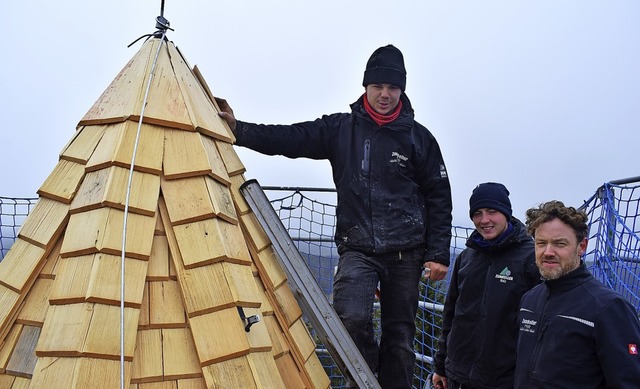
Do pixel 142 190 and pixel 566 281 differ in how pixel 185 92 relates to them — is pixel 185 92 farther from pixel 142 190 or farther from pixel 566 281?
pixel 566 281

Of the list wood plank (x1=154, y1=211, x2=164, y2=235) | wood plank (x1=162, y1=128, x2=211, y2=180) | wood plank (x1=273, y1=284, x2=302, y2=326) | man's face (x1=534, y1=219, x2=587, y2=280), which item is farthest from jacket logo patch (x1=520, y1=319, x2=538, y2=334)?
wood plank (x1=154, y1=211, x2=164, y2=235)

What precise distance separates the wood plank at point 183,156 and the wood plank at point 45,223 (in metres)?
0.49

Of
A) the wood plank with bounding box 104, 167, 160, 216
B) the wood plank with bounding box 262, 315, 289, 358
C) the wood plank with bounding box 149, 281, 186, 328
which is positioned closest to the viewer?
the wood plank with bounding box 149, 281, 186, 328

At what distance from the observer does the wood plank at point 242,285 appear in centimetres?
303

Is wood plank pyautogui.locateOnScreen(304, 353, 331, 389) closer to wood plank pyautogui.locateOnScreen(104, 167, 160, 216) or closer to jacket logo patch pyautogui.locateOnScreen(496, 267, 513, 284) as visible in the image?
wood plank pyautogui.locateOnScreen(104, 167, 160, 216)

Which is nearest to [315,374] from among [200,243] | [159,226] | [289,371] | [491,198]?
[289,371]

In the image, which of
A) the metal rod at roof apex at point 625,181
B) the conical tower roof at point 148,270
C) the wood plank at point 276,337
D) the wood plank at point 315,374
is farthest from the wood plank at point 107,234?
the metal rod at roof apex at point 625,181

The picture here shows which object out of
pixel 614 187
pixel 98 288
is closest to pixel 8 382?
pixel 98 288

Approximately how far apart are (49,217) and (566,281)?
2.39m

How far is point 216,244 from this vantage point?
308cm

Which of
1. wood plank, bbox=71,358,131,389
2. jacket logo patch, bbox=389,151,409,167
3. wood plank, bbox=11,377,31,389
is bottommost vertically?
wood plank, bbox=11,377,31,389

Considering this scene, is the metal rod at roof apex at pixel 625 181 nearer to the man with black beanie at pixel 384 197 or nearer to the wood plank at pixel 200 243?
the man with black beanie at pixel 384 197

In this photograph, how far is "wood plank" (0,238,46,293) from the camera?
10.1ft

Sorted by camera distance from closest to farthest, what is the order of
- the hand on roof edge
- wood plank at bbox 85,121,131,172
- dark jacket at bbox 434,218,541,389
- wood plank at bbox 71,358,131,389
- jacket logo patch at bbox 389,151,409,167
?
wood plank at bbox 71,358,131,389 → wood plank at bbox 85,121,131,172 → the hand on roof edge → dark jacket at bbox 434,218,541,389 → jacket logo patch at bbox 389,151,409,167
